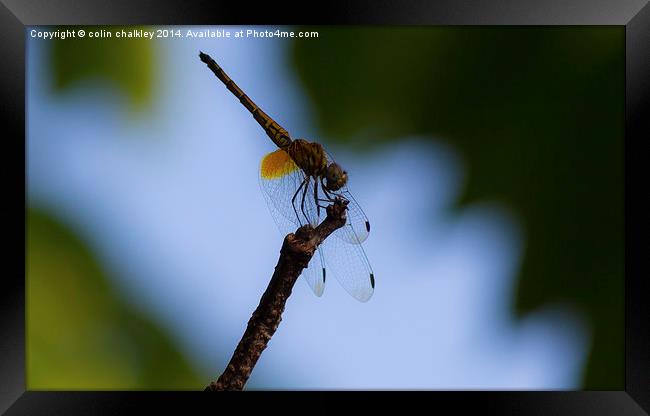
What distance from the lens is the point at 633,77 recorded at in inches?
66.6

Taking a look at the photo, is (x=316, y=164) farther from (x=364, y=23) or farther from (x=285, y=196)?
(x=364, y=23)

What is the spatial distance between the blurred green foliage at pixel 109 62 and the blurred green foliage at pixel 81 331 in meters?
0.58

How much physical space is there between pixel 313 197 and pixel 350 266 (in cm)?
31

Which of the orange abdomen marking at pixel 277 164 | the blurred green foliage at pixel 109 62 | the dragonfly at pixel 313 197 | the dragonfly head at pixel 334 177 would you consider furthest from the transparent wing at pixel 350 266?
the blurred green foliage at pixel 109 62

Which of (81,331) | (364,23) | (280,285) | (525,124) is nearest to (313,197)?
(280,285)

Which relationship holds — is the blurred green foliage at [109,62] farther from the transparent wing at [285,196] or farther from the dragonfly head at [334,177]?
the dragonfly head at [334,177]

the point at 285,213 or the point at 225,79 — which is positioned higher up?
the point at 225,79

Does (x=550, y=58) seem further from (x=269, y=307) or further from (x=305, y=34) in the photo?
(x=269, y=307)

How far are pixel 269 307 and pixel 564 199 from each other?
1278 millimetres

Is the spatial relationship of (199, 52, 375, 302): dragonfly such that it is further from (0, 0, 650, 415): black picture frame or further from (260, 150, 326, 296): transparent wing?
(0, 0, 650, 415): black picture frame

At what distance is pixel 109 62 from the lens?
171 centimetres

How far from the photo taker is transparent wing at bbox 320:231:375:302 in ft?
5.40

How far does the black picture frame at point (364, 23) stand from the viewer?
1.63 metres

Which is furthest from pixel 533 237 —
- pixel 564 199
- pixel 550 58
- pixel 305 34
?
pixel 305 34
